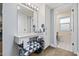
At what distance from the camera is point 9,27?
150 cm

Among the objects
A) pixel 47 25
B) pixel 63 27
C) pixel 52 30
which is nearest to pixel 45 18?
pixel 47 25

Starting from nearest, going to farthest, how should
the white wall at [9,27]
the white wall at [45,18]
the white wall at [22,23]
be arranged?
the white wall at [9,27], the white wall at [22,23], the white wall at [45,18]

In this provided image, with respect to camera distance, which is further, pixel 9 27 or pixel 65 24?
pixel 65 24

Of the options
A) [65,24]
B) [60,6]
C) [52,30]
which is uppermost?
[60,6]

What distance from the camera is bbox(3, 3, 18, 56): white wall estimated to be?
4.80 ft

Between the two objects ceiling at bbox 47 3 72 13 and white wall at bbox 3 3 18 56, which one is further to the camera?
ceiling at bbox 47 3 72 13

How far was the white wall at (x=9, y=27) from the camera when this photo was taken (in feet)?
4.80

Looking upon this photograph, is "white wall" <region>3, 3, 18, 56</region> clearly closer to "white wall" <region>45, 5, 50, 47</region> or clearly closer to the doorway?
"white wall" <region>45, 5, 50, 47</region>

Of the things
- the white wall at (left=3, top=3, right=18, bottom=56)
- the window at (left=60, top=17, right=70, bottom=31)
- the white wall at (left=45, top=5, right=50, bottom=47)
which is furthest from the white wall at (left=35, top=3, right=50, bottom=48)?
the white wall at (left=3, top=3, right=18, bottom=56)

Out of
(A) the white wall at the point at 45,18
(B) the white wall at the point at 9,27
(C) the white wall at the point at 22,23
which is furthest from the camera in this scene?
(A) the white wall at the point at 45,18

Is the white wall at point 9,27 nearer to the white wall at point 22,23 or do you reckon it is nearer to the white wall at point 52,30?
the white wall at point 22,23

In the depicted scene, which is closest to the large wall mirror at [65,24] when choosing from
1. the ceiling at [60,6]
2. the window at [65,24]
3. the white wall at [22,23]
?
Answer: the window at [65,24]

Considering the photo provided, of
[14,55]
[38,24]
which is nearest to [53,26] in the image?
[38,24]

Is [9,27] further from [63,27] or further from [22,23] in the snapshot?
[63,27]
